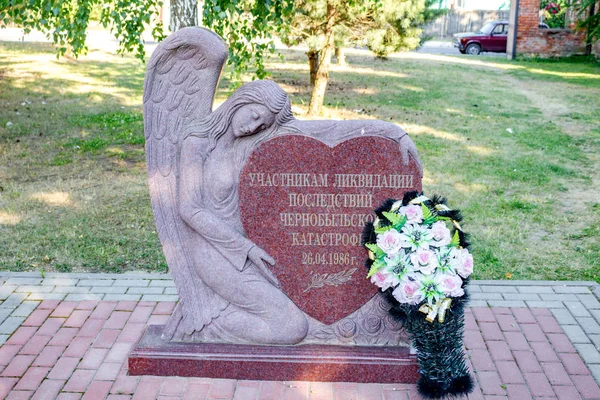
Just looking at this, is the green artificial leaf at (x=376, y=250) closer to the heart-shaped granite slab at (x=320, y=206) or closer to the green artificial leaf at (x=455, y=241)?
the heart-shaped granite slab at (x=320, y=206)

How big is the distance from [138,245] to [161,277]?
2.77 ft

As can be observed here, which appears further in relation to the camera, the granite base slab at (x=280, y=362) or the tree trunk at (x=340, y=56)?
the tree trunk at (x=340, y=56)

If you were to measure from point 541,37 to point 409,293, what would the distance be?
71.1ft

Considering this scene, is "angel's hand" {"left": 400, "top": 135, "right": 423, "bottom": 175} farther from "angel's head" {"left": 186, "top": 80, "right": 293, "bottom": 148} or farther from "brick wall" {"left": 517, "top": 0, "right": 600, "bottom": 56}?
"brick wall" {"left": 517, "top": 0, "right": 600, "bottom": 56}

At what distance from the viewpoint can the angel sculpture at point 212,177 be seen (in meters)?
4.17

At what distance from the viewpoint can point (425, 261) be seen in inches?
154

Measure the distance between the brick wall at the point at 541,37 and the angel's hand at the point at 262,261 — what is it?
21416 mm

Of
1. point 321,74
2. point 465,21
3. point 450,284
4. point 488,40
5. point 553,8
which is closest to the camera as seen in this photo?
point 450,284

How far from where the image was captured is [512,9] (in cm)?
2386

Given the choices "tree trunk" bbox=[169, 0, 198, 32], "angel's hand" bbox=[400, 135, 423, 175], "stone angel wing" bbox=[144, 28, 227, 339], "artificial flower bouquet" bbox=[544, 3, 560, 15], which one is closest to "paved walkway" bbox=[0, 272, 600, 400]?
"stone angel wing" bbox=[144, 28, 227, 339]

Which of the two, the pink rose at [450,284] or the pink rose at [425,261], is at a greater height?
the pink rose at [425,261]

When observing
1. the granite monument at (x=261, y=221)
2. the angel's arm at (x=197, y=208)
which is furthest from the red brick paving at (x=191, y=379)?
the angel's arm at (x=197, y=208)

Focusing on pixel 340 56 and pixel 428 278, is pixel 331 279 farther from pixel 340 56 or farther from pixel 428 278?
pixel 340 56

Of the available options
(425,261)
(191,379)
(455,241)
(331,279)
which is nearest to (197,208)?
(331,279)
